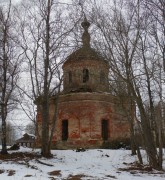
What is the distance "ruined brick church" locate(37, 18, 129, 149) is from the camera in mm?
29859

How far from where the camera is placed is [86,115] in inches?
1188

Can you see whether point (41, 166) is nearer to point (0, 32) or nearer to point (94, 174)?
point (94, 174)

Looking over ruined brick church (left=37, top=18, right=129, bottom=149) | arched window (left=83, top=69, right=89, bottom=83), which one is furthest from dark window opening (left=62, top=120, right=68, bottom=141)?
arched window (left=83, top=69, right=89, bottom=83)

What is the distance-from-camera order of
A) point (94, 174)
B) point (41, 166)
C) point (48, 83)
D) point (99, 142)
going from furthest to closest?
1. point (99, 142)
2. point (48, 83)
3. point (41, 166)
4. point (94, 174)

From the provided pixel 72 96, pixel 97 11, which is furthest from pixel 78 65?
pixel 97 11

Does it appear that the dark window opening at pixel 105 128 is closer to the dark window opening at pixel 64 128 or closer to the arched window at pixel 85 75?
the dark window opening at pixel 64 128

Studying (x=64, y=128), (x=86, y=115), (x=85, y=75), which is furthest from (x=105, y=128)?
(x=85, y=75)

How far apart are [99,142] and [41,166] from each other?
14.5 m

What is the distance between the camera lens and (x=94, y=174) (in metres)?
14.1

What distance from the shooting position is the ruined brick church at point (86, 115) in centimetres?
2986

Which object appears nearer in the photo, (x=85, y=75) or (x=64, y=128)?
(x=64, y=128)

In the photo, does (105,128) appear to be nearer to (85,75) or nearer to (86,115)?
(86,115)

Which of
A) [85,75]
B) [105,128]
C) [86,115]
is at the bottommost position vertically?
[105,128]

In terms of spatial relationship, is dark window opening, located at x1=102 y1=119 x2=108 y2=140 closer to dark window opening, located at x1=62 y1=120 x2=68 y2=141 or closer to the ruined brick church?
the ruined brick church
